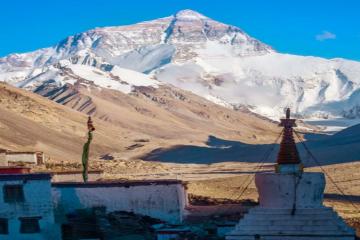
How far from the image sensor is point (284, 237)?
14.1 meters

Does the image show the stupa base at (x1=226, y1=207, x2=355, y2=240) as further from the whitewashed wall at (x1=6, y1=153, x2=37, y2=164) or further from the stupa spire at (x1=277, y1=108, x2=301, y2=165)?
the whitewashed wall at (x1=6, y1=153, x2=37, y2=164)

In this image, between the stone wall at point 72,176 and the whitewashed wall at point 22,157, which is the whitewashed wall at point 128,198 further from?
the whitewashed wall at point 22,157

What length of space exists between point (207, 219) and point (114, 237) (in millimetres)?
2447

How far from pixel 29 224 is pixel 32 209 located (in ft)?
1.20

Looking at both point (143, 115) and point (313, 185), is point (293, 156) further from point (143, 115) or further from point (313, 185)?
point (143, 115)

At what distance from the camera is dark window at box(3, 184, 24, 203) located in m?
18.6

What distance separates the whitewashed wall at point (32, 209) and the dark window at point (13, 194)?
0.08m

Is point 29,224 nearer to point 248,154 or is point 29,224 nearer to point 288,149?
point 288,149

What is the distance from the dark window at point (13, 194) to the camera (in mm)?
18562

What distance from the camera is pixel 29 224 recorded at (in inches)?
738

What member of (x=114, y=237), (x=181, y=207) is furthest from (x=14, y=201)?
(x=181, y=207)

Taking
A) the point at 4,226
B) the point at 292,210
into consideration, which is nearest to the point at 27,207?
the point at 4,226

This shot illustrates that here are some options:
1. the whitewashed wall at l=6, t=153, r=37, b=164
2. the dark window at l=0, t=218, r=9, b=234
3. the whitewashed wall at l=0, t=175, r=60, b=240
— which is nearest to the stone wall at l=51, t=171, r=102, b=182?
the dark window at l=0, t=218, r=9, b=234

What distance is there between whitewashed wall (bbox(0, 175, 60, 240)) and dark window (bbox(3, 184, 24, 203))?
0.26 ft
